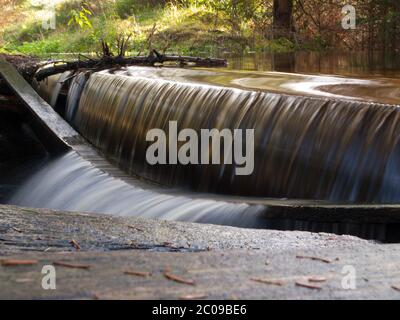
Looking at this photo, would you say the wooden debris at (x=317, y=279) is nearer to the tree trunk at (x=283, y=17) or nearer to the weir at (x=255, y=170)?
the weir at (x=255, y=170)

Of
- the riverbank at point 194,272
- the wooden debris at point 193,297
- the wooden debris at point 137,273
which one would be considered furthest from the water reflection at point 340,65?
the wooden debris at point 193,297

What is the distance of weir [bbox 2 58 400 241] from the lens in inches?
155

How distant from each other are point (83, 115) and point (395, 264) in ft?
26.1

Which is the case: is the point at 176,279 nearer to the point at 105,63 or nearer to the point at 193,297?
the point at 193,297

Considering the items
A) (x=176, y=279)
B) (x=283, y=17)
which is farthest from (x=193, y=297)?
(x=283, y=17)

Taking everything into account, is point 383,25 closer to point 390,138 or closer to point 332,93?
point 332,93

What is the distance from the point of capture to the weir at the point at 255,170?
12.9ft

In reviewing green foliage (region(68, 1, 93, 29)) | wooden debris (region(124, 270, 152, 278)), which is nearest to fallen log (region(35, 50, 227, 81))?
green foliage (region(68, 1, 93, 29))

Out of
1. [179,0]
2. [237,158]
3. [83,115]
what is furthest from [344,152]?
[179,0]

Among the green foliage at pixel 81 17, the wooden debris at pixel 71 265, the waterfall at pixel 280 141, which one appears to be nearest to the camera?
the wooden debris at pixel 71 265

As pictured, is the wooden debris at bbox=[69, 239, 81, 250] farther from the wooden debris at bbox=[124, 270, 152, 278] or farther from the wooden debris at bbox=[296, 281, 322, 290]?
the wooden debris at bbox=[296, 281, 322, 290]

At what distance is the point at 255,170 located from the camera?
224 inches

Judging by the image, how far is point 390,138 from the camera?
15.4 feet

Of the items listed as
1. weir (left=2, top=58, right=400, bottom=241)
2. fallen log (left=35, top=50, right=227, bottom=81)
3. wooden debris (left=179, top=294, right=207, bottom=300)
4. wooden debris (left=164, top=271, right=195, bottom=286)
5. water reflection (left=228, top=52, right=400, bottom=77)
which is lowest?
weir (left=2, top=58, right=400, bottom=241)
